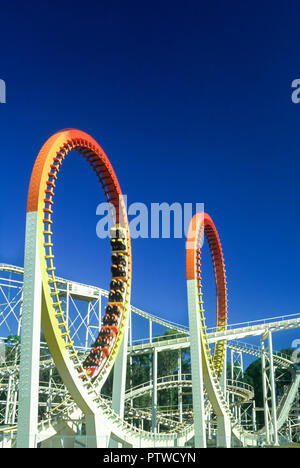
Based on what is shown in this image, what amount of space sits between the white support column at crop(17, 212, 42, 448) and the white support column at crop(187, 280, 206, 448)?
8240mm

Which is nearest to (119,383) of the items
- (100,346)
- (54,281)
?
(100,346)

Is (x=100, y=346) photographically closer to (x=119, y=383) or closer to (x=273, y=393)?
(x=119, y=383)

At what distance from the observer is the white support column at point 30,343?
15.1 m

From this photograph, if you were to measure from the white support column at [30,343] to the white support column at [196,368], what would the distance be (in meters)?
8.24

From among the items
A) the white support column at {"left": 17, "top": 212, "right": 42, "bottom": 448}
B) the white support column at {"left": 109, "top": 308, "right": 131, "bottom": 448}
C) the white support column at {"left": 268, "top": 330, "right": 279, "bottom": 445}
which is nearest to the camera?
the white support column at {"left": 17, "top": 212, "right": 42, "bottom": 448}

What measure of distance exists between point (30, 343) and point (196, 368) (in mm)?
9213

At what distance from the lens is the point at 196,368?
74.0 ft

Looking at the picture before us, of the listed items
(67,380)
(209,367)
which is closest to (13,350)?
(209,367)

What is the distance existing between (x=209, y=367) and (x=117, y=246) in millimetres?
7141

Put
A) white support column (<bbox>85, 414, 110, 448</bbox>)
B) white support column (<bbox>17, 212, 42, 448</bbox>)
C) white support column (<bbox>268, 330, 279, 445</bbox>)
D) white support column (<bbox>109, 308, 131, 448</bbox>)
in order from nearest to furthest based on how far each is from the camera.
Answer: white support column (<bbox>17, 212, 42, 448</bbox>), white support column (<bbox>85, 414, 110, 448</bbox>), white support column (<bbox>109, 308, 131, 448</bbox>), white support column (<bbox>268, 330, 279, 445</bbox>)

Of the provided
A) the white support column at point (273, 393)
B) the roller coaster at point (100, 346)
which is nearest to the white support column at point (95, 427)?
the roller coaster at point (100, 346)

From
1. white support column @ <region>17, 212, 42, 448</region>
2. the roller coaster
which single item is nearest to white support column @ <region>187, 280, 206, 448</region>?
the roller coaster

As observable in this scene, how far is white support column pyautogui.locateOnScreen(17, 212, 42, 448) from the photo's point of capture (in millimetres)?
15117

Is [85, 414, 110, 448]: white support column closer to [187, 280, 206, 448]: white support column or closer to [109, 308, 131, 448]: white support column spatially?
[109, 308, 131, 448]: white support column
